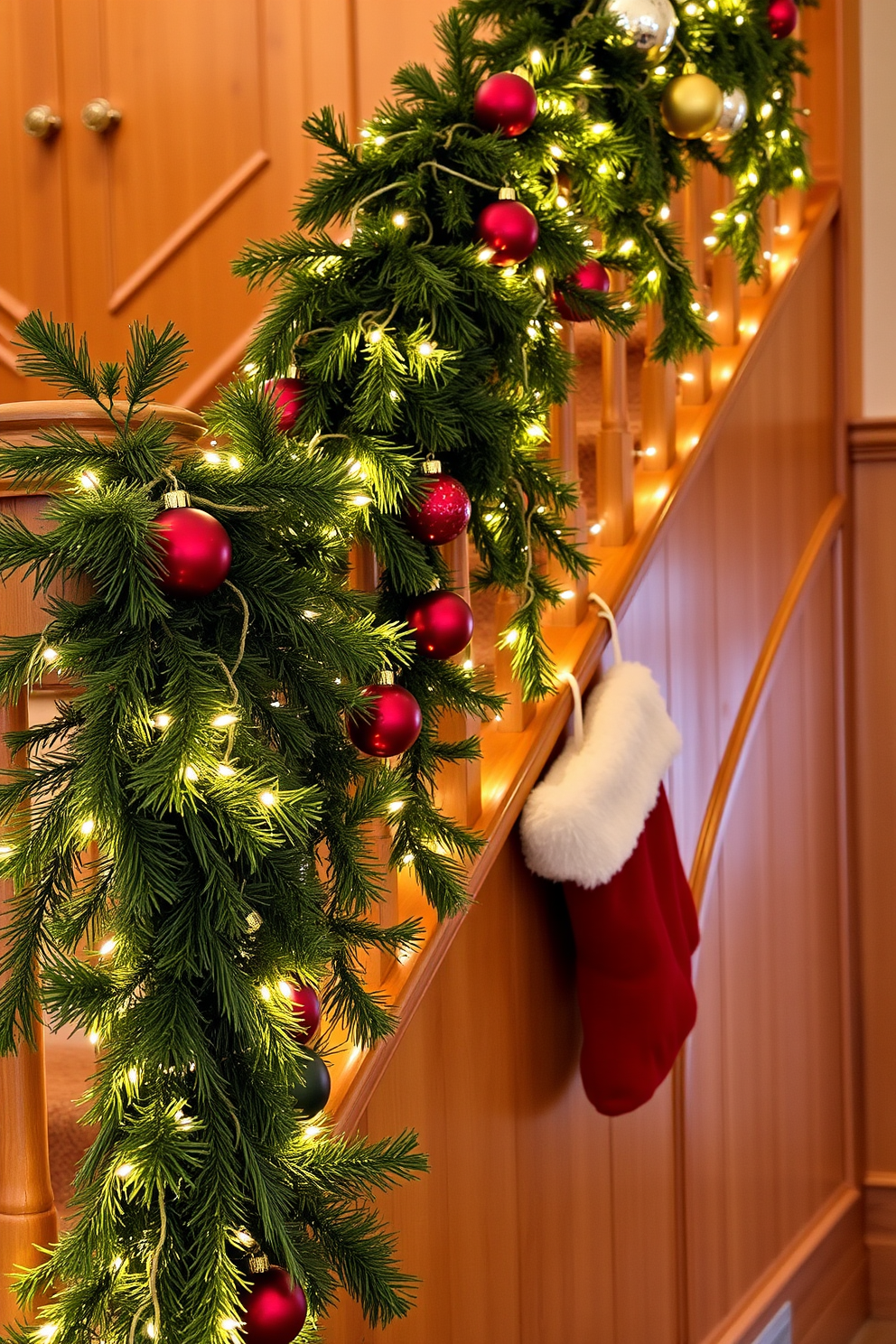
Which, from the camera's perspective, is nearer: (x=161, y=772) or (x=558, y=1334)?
(x=161, y=772)

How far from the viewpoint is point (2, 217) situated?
2.94m

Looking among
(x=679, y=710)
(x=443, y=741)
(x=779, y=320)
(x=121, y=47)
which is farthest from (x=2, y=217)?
(x=443, y=741)

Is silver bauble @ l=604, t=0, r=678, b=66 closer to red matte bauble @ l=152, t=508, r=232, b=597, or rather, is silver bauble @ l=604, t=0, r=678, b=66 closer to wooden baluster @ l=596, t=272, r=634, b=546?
wooden baluster @ l=596, t=272, r=634, b=546

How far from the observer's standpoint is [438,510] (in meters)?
1.10

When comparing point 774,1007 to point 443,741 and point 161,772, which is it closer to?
point 443,741

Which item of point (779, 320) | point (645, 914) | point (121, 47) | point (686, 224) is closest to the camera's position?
point (645, 914)

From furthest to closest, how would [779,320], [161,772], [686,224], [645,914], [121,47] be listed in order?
[121,47], [779,320], [686,224], [645,914], [161,772]

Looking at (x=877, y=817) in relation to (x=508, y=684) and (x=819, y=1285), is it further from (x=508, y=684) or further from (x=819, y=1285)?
(x=508, y=684)

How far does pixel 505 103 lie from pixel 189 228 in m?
1.66

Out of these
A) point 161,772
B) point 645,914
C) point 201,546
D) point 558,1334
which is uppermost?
point 201,546

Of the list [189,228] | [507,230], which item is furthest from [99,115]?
[507,230]

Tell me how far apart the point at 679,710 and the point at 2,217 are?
195cm

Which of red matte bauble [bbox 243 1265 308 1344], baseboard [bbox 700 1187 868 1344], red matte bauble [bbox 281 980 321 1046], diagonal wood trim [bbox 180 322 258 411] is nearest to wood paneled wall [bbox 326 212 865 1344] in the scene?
baseboard [bbox 700 1187 868 1344]

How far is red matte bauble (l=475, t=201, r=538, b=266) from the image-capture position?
118 cm
